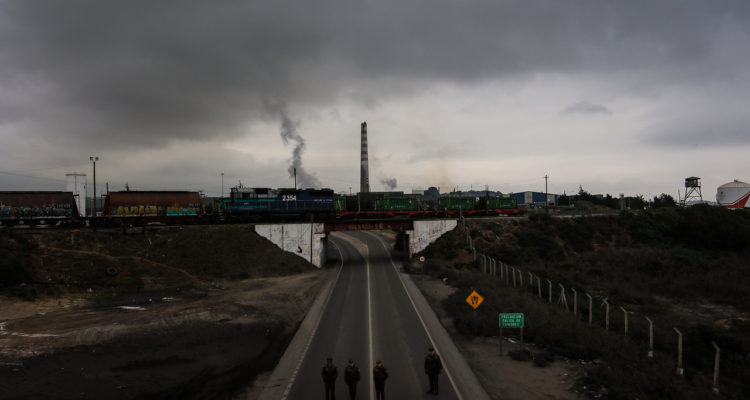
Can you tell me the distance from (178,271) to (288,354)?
23.9 metres

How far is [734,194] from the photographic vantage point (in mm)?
95438

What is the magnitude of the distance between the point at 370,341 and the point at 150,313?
1605 cm

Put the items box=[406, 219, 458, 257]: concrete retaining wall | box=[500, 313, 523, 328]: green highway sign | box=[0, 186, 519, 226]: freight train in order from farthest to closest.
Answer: box=[406, 219, 458, 257]: concrete retaining wall
box=[0, 186, 519, 226]: freight train
box=[500, 313, 523, 328]: green highway sign

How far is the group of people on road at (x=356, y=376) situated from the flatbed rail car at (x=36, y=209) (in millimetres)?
43185

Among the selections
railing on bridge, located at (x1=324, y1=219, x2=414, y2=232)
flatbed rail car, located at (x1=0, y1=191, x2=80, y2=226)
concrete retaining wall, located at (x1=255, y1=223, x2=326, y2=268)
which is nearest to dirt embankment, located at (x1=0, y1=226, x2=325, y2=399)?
concrete retaining wall, located at (x1=255, y1=223, x2=326, y2=268)

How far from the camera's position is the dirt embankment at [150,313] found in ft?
49.9

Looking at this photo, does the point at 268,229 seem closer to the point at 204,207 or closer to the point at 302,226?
the point at 302,226

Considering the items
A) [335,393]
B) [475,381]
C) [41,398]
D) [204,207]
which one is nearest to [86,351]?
[41,398]

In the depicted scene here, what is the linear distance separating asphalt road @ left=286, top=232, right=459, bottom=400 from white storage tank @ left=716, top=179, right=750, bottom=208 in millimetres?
107404

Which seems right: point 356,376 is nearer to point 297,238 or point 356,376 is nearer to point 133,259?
point 133,259

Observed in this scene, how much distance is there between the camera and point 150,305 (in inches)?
1077

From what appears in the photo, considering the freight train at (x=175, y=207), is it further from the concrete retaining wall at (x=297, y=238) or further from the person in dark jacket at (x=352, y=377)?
the person in dark jacket at (x=352, y=377)

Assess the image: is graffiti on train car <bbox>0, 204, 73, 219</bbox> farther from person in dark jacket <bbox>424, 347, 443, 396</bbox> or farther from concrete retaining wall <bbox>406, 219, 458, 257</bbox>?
person in dark jacket <bbox>424, 347, 443, 396</bbox>

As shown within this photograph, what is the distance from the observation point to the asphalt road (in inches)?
541
